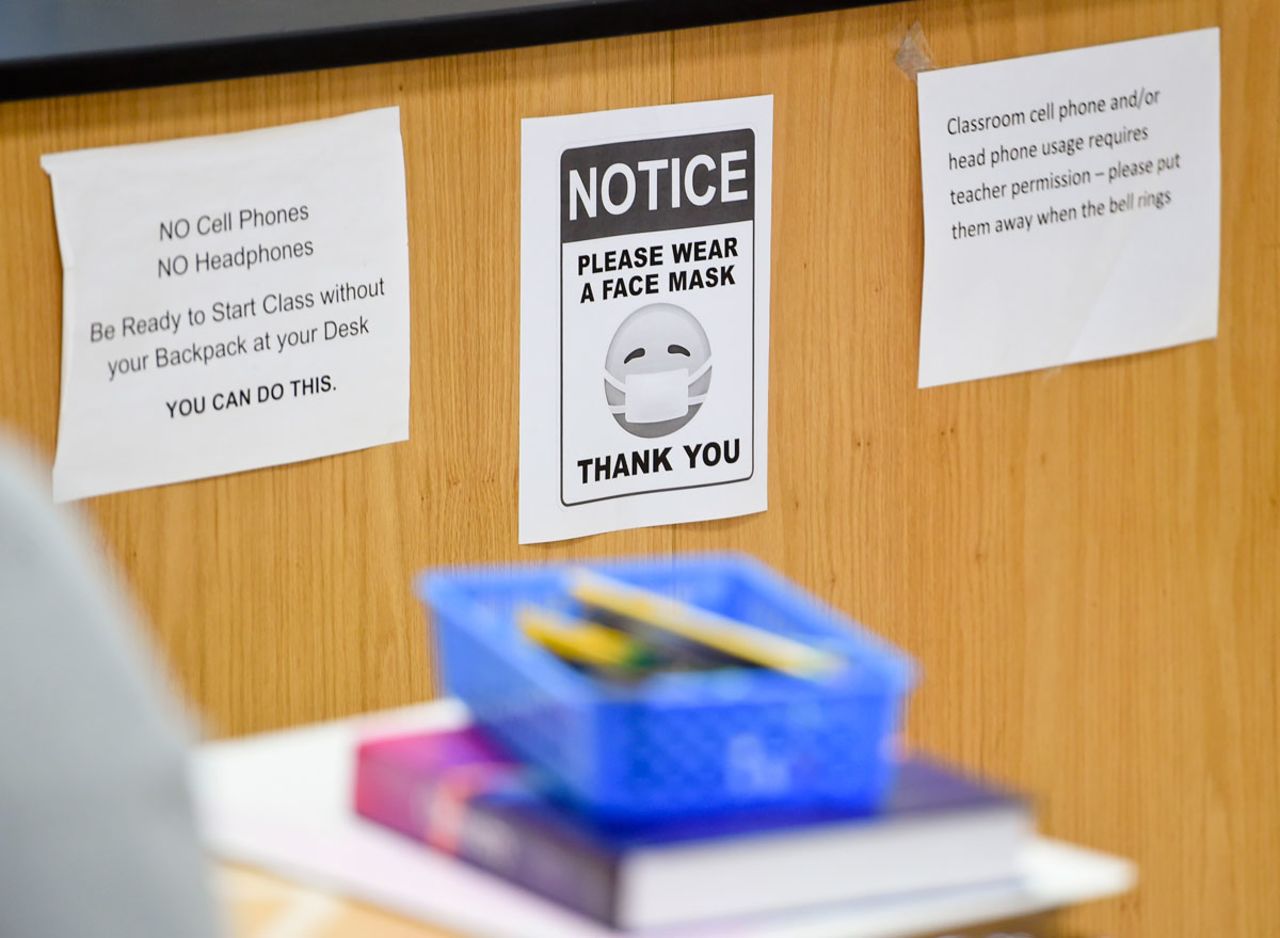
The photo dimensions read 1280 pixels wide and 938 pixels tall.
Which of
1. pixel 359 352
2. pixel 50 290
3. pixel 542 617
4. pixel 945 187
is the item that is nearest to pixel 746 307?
pixel 945 187

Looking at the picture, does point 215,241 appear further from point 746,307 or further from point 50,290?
point 746,307

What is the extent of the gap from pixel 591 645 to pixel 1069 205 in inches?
38.2

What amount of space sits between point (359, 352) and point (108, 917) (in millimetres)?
865

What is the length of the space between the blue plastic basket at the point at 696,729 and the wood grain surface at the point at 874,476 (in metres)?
0.56

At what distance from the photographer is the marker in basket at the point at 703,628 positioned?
80 centimetres

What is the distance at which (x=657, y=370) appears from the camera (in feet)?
4.98

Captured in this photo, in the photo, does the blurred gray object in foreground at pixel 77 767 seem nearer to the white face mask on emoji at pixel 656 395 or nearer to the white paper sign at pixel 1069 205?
the white face mask on emoji at pixel 656 395

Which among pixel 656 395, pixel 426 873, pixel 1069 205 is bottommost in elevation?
pixel 426 873

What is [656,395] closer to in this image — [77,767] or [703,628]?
[703,628]

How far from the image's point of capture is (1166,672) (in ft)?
5.98

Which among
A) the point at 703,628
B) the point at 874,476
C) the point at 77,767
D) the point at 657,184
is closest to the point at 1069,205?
the point at 874,476

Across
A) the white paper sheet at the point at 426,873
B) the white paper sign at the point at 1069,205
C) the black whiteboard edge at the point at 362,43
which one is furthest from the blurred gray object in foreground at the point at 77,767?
the white paper sign at the point at 1069,205

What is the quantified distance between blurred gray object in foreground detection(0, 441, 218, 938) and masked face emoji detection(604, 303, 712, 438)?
94 cm

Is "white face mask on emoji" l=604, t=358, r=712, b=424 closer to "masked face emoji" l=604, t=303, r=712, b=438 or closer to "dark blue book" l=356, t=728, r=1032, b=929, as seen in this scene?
"masked face emoji" l=604, t=303, r=712, b=438
